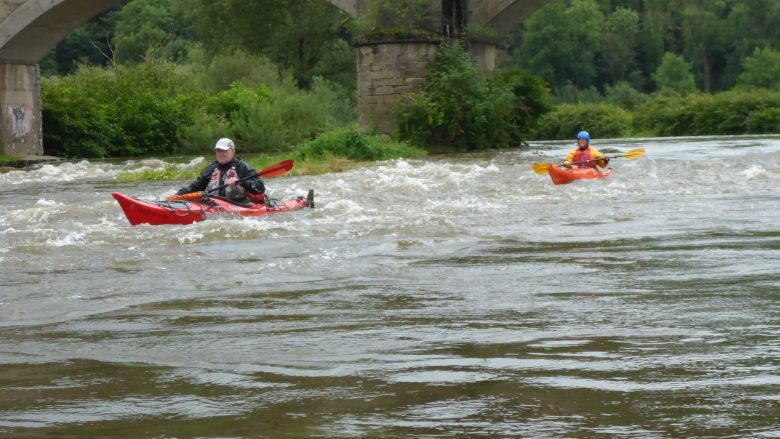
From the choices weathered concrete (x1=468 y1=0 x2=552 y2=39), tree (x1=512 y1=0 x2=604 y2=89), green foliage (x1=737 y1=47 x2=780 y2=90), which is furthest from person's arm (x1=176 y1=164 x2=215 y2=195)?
tree (x1=512 y1=0 x2=604 y2=89)

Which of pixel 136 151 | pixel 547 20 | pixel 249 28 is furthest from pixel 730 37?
pixel 136 151

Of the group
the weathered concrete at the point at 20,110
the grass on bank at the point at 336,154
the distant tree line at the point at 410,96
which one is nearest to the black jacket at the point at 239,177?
the grass on bank at the point at 336,154

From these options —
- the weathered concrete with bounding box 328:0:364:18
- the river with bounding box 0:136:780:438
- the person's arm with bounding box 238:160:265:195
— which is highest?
the weathered concrete with bounding box 328:0:364:18

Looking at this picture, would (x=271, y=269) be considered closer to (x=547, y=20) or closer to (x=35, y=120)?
(x=35, y=120)

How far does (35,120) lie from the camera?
28594mm

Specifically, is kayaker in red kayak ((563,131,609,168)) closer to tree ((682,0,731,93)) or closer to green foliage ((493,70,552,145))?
green foliage ((493,70,552,145))

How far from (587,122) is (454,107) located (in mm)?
28147

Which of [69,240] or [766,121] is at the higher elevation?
[766,121]

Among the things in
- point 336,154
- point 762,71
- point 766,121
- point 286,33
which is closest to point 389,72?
point 336,154

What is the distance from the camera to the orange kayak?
1603 centimetres

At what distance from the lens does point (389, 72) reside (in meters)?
26.4

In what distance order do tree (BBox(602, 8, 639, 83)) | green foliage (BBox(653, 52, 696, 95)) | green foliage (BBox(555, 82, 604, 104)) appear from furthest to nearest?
tree (BBox(602, 8, 639, 83))
green foliage (BBox(555, 82, 604, 104))
green foliage (BBox(653, 52, 696, 95))

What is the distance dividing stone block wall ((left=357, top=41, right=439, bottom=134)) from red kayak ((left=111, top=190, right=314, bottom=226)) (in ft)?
46.5

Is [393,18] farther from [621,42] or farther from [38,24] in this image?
[621,42]
